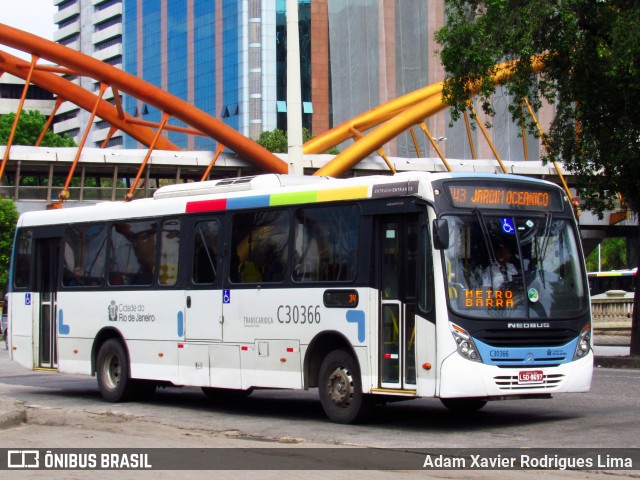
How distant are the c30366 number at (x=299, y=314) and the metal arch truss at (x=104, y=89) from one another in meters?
54.0

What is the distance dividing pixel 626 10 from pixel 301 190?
11.7 metres

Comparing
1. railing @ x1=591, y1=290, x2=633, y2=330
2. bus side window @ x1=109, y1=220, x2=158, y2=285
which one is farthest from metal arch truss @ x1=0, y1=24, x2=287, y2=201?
bus side window @ x1=109, y1=220, x2=158, y2=285

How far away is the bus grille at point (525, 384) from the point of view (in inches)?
497

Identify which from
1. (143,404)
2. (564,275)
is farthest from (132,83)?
(564,275)

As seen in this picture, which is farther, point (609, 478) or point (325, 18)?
point (325, 18)

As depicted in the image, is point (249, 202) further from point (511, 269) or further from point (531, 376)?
point (531, 376)

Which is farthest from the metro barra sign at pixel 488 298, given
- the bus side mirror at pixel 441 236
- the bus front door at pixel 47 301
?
the bus front door at pixel 47 301

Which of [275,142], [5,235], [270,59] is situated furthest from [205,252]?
[270,59]

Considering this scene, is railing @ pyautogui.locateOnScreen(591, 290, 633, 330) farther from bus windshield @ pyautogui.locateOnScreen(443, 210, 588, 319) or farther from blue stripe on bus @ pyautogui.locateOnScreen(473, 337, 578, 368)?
blue stripe on bus @ pyautogui.locateOnScreen(473, 337, 578, 368)

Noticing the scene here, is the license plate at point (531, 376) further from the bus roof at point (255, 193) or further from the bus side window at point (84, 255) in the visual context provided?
the bus side window at point (84, 255)

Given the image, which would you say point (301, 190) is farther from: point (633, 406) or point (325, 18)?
point (325, 18)

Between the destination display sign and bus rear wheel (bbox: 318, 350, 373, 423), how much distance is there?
2.29 metres

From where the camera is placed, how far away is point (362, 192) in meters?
13.7

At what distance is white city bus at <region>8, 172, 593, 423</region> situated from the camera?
41.7 feet
